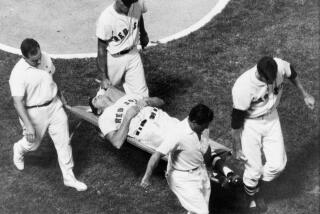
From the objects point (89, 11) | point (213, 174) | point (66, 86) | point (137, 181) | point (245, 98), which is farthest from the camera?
point (89, 11)

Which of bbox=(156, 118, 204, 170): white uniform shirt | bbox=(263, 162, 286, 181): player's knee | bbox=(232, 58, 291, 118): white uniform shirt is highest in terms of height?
bbox=(232, 58, 291, 118): white uniform shirt

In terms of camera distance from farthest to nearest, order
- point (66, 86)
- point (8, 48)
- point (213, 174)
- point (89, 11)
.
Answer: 1. point (89, 11)
2. point (8, 48)
3. point (66, 86)
4. point (213, 174)

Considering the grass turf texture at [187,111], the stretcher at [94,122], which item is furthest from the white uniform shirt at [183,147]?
the grass turf texture at [187,111]

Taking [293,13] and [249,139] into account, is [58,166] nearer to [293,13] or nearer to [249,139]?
[249,139]

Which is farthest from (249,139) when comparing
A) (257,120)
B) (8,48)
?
(8,48)

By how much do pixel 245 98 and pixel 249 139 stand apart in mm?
672

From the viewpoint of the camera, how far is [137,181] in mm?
9828

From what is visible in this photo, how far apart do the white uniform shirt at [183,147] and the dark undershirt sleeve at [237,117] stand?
0.80 m

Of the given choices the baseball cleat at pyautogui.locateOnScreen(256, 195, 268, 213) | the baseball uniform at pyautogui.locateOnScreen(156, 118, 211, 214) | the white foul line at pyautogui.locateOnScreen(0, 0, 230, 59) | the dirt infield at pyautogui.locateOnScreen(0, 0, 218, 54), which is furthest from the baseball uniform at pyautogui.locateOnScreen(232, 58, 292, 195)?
the dirt infield at pyautogui.locateOnScreen(0, 0, 218, 54)

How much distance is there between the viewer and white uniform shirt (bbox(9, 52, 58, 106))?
353 inches

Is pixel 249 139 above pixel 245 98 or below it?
below

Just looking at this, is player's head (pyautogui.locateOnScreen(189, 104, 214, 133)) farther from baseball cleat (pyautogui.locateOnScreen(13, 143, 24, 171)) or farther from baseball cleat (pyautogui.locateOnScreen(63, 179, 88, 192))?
baseball cleat (pyautogui.locateOnScreen(13, 143, 24, 171))

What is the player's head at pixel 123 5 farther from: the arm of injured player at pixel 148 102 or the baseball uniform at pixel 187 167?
the baseball uniform at pixel 187 167

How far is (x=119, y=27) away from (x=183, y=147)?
2.72 meters
